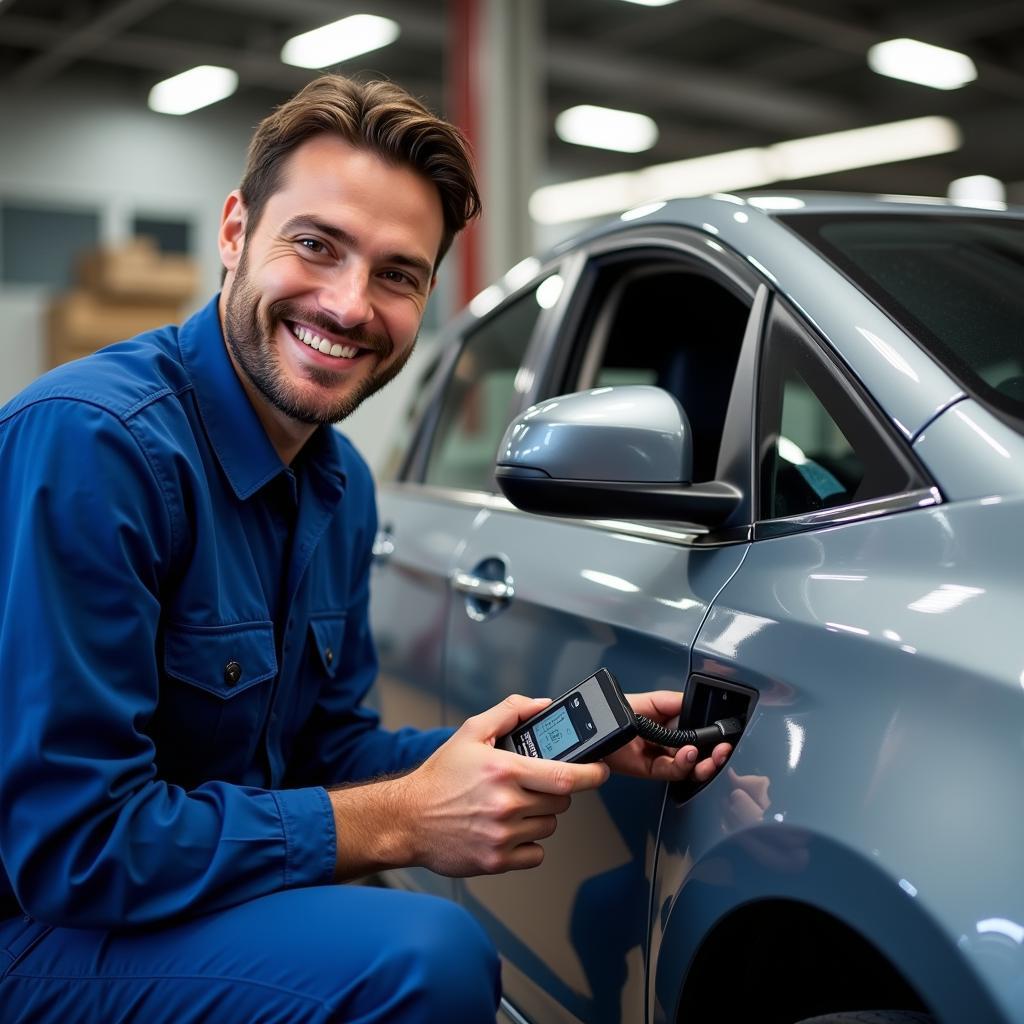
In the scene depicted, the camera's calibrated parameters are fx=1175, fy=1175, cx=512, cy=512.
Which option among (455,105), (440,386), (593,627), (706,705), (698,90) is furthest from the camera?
(698,90)

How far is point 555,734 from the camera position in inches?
47.8

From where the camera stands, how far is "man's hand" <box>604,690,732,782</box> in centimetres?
119

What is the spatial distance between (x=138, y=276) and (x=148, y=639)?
27.8 feet

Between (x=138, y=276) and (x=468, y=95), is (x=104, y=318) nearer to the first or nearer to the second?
(x=138, y=276)

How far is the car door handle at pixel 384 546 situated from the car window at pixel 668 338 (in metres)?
0.50

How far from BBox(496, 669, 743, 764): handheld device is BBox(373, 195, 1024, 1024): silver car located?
0.13ft

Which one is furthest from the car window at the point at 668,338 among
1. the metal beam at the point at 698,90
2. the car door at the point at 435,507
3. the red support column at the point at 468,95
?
the metal beam at the point at 698,90

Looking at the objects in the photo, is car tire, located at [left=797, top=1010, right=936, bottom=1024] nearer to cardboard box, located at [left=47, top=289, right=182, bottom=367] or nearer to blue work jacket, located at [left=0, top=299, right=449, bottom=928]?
blue work jacket, located at [left=0, top=299, right=449, bottom=928]

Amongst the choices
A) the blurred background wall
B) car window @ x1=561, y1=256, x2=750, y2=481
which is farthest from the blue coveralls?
the blurred background wall

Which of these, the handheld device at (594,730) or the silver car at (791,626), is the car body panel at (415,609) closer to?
Result: the silver car at (791,626)

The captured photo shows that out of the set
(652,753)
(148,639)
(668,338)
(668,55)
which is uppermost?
(668,55)

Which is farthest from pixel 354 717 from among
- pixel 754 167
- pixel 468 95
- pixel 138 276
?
pixel 754 167

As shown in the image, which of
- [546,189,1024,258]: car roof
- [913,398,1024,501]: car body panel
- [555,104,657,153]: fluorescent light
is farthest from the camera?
[555,104,657,153]: fluorescent light

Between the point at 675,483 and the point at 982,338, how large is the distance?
36 centimetres
